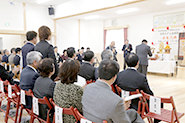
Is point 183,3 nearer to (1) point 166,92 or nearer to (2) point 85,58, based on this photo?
(1) point 166,92

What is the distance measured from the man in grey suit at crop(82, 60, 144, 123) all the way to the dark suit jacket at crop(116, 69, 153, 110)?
0.62m

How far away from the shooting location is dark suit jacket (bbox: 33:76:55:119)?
1785mm

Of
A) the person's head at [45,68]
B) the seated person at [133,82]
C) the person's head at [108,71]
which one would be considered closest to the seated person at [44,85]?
the person's head at [45,68]

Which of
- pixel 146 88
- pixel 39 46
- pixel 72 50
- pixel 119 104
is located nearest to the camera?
pixel 119 104

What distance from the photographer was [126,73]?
2.12 meters

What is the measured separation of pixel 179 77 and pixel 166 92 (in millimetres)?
2605

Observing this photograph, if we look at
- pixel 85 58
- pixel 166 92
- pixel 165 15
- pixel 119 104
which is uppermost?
pixel 165 15

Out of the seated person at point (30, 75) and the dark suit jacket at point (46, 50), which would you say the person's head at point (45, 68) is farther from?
the dark suit jacket at point (46, 50)

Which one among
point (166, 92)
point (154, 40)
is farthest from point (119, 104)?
point (154, 40)

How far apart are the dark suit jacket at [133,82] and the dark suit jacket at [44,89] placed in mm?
904

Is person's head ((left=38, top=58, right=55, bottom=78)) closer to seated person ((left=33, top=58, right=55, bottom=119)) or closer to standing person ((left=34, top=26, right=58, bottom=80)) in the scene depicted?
seated person ((left=33, top=58, right=55, bottom=119))

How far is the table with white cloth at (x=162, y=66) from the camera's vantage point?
6812mm

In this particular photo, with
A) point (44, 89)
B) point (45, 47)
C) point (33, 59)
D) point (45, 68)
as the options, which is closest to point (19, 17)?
point (45, 47)

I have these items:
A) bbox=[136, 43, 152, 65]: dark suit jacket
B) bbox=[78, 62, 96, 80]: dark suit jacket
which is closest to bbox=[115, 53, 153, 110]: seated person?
bbox=[78, 62, 96, 80]: dark suit jacket
